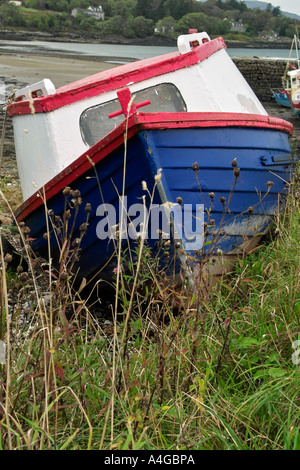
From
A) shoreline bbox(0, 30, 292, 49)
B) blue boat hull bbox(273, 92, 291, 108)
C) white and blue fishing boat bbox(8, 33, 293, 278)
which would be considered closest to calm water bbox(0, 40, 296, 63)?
shoreline bbox(0, 30, 292, 49)

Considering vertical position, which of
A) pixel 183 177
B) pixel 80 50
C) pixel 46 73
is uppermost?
pixel 80 50

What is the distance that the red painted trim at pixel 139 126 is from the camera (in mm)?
4461

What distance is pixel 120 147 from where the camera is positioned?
4.55 meters

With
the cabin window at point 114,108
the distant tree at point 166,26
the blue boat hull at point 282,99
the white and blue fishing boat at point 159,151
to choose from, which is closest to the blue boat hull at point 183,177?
the white and blue fishing boat at point 159,151

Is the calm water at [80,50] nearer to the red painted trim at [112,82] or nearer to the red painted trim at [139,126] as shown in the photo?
the red painted trim at [112,82]

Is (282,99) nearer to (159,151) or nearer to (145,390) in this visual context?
(159,151)

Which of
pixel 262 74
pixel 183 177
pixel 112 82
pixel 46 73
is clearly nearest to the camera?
pixel 183 177

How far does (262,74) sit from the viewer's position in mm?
33594

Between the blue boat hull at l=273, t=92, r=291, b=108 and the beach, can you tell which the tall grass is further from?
the blue boat hull at l=273, t=92, r=291, b=108

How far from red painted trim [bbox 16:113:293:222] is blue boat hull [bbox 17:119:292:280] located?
Result: 43 mm

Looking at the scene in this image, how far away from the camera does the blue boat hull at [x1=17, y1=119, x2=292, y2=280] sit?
4617 millimetres

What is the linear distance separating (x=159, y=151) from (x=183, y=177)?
0.32 metres

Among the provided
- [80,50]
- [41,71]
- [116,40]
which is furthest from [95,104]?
[116,40]
